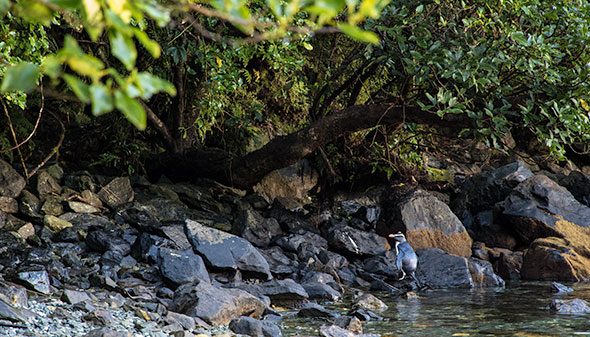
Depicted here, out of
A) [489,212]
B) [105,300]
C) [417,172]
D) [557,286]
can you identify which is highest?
[417,172]

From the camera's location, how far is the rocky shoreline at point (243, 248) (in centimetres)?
579

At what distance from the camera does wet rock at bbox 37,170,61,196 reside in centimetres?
917

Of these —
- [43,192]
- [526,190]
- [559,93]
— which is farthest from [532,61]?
[43,192]

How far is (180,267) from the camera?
712 centimetres

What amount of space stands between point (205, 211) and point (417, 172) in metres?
4.84

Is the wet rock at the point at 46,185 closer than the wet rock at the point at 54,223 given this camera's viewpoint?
No

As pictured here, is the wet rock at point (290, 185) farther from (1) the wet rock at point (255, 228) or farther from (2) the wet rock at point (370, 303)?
(2) the wet rock at point (370, 303)

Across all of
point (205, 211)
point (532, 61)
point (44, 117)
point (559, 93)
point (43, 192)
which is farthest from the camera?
point (44, 117)

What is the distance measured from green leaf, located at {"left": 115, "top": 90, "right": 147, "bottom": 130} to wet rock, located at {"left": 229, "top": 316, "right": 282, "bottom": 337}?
4433mm

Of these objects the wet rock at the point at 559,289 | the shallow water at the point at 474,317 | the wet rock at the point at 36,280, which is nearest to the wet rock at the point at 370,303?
the shallow water at the point at 474,317

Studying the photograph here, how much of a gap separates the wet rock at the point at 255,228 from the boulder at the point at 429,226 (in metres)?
2.25

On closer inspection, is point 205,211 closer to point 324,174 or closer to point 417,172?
point 324,174

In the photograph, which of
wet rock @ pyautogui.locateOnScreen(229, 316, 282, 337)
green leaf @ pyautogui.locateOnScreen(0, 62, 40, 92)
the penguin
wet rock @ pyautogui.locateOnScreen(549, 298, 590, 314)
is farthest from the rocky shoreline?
green leaf @ pyautogui.locateOnScreen(0, 62, 40, 92)

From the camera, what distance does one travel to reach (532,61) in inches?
305
